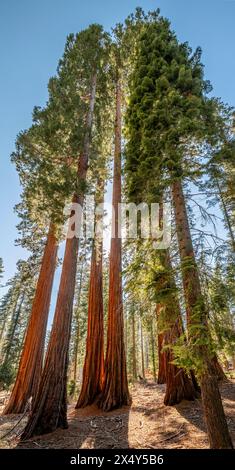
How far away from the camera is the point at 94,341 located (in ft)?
27.3

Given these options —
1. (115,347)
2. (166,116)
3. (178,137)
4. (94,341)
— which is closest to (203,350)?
(178,137)

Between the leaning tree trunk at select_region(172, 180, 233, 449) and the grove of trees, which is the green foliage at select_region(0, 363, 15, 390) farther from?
the leaning tree trunk at select_region(172, 180, 233, 449)

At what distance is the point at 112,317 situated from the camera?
764 cm

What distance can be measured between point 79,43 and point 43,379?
521 inches

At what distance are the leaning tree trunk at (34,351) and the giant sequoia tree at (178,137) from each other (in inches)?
203

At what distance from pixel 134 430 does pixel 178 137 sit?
6540mm

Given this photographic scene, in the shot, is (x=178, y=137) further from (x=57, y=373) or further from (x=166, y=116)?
(x=57, y=373)

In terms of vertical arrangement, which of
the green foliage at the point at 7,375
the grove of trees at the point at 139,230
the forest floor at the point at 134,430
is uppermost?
the grove of trees at the point at 139,230

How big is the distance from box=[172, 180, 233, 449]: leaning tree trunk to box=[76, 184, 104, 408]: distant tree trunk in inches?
195

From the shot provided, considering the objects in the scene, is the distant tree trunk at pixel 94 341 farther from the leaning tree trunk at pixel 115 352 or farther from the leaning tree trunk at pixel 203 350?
the leaning tree trunk at pixel 203 350

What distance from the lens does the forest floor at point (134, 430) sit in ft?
13.8

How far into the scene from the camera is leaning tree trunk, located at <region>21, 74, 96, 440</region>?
4984 millimetres

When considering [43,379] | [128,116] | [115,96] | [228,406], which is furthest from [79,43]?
[228,406]

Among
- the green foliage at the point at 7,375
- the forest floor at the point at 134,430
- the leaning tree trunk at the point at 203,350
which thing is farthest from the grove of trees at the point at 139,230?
the green foliage at the point at 7,375
